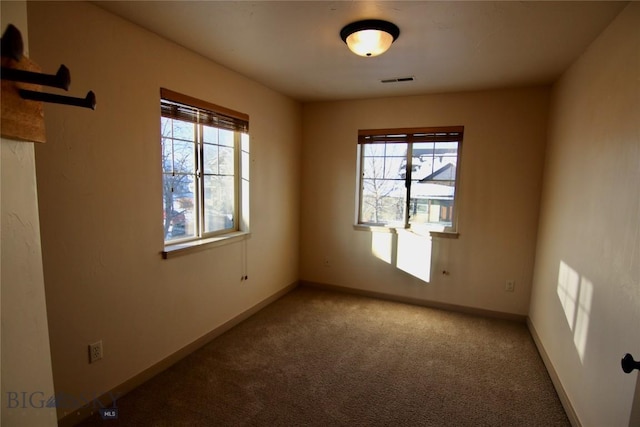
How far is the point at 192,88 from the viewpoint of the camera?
2.52m

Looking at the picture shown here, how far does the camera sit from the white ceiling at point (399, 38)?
5.98ft

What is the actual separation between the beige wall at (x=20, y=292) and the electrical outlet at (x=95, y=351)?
136 centimetres

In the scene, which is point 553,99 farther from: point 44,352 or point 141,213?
point 44,352

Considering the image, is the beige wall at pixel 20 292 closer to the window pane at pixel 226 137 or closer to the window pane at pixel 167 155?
the window pane at pixel 167 155

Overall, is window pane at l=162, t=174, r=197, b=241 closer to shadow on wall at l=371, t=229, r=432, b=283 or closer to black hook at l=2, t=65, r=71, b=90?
black hook at l=2, t=65, r=71, b=90

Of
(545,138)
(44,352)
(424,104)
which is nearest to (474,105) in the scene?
(424,104)

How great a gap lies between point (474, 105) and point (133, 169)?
326 centimetres

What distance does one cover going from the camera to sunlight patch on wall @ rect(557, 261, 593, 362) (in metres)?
1.93

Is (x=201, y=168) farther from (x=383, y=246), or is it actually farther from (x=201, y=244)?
(x=383, y=246)

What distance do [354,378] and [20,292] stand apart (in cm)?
218

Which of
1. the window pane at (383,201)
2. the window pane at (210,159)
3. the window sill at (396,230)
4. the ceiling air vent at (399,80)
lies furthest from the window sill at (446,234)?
the window pane at (210,159)

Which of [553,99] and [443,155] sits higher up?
[553,99]

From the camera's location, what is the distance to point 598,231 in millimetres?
1847

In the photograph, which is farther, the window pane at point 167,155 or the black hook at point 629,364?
the window pane at point 167,155
